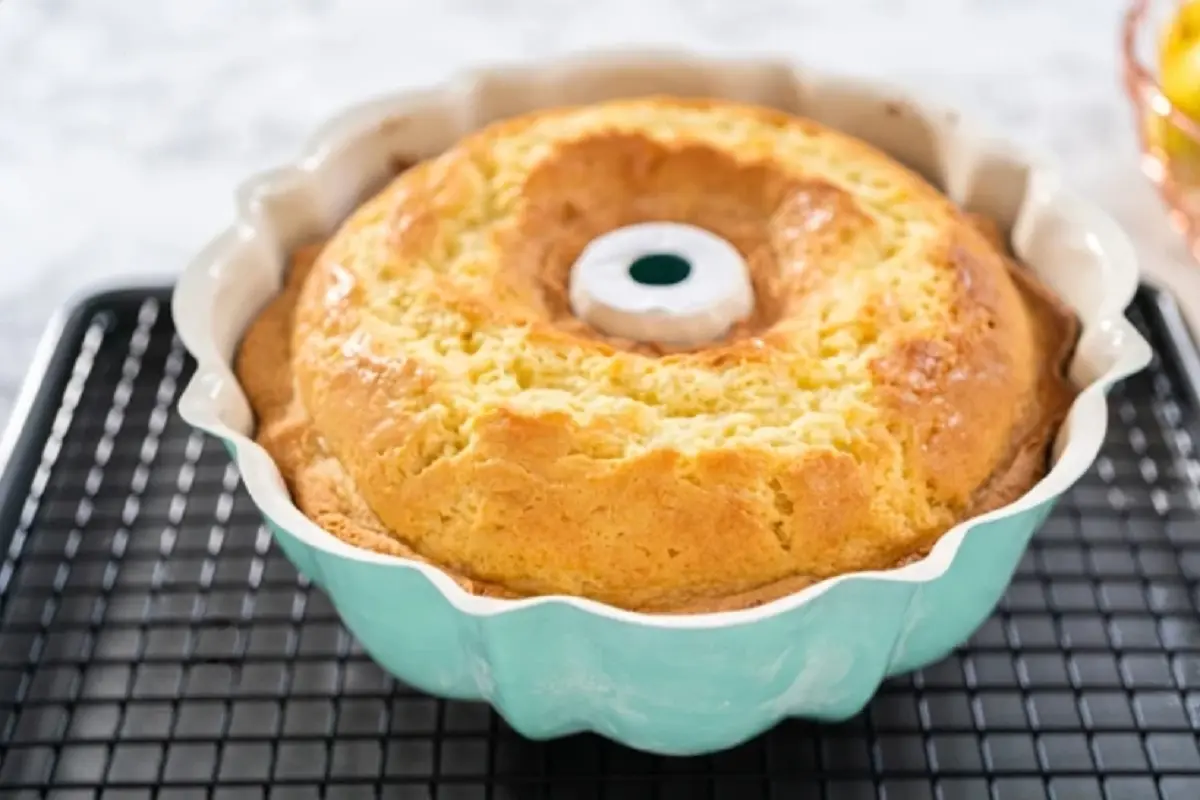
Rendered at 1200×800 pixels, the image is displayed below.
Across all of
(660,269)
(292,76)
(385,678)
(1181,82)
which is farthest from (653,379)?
(292,76)

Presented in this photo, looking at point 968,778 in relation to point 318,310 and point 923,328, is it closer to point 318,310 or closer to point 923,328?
point 923,328

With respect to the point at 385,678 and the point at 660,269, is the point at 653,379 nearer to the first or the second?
the point at 660,269

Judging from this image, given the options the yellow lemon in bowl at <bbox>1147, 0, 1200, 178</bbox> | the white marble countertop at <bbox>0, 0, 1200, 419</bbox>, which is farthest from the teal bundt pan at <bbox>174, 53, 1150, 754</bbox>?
the white marble countertop at <bbox>0, 0, 1200, 419</bbox>

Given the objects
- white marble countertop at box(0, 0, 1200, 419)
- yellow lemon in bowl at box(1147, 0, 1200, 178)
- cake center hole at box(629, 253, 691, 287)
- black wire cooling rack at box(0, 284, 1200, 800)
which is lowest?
white marble countertop at box(0, 0, 1200, 419)

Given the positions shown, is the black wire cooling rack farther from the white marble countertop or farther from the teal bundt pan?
the white marble countertop

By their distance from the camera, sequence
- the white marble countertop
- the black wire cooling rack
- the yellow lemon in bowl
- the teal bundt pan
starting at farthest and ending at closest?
the white marble countertop → the yellow lemon in bowl → the black wire cooling rack → the teal bundt pan

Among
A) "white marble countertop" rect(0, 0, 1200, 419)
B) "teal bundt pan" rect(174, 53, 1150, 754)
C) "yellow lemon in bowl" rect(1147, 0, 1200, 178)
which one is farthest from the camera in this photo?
"white marble countertop" rect(0, 0, 1200, 419)

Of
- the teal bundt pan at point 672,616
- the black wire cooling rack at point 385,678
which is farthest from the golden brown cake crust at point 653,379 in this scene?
the black wire cooling rack at point 385,678

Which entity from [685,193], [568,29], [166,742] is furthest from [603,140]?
[568,29]
